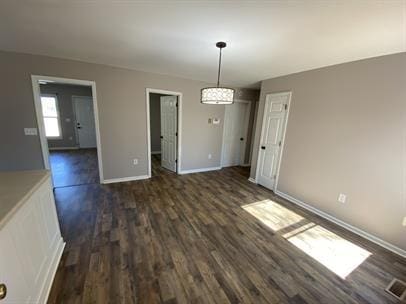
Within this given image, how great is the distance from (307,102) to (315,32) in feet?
4.69

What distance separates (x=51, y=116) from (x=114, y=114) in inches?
196

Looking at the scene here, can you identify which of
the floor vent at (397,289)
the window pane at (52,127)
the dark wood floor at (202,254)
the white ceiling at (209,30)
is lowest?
the floor vent at (397,289)

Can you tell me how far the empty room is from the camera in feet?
4.84

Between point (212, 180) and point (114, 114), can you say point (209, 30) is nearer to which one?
point (114, 114)

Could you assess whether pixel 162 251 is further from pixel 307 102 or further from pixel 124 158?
pixel 307 102

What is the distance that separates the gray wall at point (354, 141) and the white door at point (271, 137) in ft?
0.69

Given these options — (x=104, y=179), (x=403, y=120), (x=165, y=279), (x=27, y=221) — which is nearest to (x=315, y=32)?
(x=403, y=120)

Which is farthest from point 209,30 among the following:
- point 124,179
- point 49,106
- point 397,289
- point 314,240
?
point 49,106

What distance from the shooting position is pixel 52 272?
155 cm

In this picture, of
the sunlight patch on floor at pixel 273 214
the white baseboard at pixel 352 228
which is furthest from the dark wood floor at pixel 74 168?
the white baseboard at pixel 352 228

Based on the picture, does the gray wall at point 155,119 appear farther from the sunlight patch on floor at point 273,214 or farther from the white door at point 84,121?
the sunlight patch on floor at point 273,214

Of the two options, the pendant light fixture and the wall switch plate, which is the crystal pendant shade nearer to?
the pendant light fixture

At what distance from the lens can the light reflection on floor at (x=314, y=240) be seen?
→ 1.90 metres

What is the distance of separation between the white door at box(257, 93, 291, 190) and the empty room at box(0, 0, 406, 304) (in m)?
0.03
